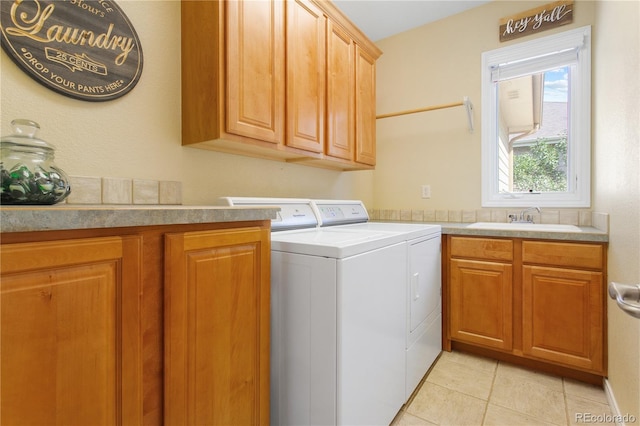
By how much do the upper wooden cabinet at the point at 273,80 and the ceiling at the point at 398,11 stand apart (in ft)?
1.56

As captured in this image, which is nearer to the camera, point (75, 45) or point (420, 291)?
point (75, 45)

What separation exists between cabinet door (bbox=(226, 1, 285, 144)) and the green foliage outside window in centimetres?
200

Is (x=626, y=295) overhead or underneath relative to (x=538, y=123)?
underneath

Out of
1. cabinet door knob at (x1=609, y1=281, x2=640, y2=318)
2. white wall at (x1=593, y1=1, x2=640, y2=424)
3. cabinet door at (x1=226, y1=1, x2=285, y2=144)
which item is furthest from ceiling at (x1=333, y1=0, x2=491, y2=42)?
cabinet door knob at (x1=609, y1=281, x2=640, y2=318)

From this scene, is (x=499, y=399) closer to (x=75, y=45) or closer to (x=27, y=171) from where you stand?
(x=27, y=171)

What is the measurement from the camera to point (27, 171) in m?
0.78

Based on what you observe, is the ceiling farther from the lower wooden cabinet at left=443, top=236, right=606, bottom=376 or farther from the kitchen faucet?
the lower wooden cabinet at left=443, top=236, right=606, bottom=376

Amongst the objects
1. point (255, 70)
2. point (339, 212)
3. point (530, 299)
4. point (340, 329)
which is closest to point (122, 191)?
point (255, 70)

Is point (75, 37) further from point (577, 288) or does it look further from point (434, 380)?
point (577, 288)

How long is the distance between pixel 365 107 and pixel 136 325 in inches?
81.5

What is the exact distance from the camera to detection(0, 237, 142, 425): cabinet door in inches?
22.5

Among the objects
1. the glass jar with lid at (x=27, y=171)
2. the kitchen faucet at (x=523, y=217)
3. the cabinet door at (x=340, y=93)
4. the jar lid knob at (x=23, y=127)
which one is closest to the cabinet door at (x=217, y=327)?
the glass jar with lid at (x=27, y=171)

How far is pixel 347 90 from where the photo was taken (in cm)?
211

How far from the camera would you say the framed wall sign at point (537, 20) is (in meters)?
2.17
